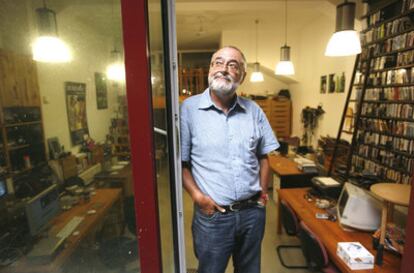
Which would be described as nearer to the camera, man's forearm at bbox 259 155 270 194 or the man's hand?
the man's hand

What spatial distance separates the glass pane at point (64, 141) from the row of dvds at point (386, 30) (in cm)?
315

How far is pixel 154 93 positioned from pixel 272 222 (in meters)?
2.89

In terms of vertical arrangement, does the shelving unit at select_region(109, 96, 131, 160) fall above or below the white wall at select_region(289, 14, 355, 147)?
below

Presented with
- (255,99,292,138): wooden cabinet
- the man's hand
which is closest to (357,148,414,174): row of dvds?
the man's hand

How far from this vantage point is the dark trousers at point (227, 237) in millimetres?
1306

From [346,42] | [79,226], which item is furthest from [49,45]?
[346,42]

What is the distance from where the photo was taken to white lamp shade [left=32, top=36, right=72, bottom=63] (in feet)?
2.55

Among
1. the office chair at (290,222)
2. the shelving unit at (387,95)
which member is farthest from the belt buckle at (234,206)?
the shelving unit at (387,95)

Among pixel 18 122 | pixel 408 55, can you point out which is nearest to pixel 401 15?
pixel 408 55

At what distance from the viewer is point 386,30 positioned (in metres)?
2.92

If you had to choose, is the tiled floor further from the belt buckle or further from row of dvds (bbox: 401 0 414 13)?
row of dvds (bbox: 401 0 414 13)

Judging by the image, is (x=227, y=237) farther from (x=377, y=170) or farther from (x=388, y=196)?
(x=377, y=170)

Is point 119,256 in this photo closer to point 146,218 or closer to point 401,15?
point 146,218

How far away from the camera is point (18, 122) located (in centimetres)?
85
